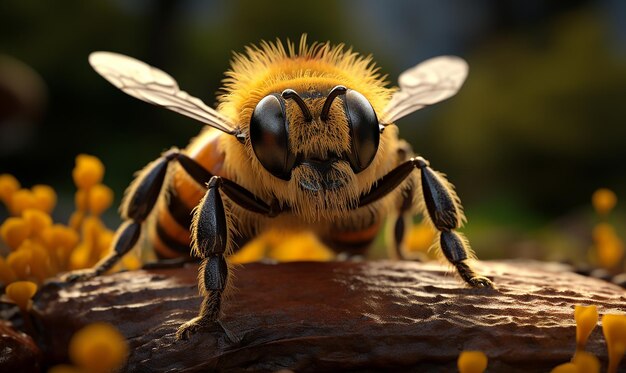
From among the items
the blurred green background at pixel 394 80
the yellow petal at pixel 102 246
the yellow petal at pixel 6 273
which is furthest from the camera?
the blurred green background at pixel 394 80

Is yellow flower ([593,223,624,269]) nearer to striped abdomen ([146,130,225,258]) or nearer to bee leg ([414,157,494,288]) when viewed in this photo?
bee leg ([414,157,494,288])

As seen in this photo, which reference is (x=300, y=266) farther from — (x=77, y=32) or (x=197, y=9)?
(x=197, y=9)

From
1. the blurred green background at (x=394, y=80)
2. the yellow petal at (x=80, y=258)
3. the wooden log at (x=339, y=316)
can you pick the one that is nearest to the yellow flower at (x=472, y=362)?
the wooden log at (x=339, y=316)

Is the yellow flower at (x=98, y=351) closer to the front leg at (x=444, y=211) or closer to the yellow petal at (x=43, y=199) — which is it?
the front leg at (x=444, y=211)

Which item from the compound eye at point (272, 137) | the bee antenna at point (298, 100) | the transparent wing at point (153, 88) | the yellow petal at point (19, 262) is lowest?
the yellow petal at point (19, 262)

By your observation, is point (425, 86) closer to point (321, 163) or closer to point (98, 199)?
point (321, 163)

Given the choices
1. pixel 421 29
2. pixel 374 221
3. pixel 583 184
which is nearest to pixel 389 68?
pixel 421 29
